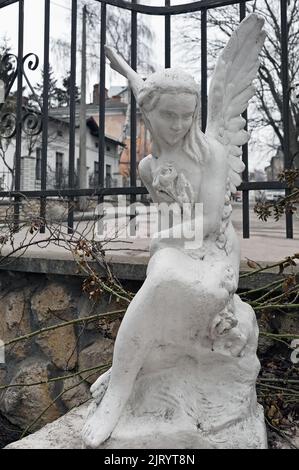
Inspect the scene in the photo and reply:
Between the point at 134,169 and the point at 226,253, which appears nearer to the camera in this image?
the point at 226,253

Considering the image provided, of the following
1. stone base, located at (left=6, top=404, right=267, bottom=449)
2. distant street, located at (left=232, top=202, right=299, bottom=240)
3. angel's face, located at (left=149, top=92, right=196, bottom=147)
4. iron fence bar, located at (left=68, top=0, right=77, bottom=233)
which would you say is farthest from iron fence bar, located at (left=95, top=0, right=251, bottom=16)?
stone base, located at (left=6, top=404, right=267, bottom=449)

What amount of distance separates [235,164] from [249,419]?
75cm

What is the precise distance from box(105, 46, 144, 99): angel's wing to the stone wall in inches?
40.2

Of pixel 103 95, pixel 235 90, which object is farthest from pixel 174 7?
pixel 235 90

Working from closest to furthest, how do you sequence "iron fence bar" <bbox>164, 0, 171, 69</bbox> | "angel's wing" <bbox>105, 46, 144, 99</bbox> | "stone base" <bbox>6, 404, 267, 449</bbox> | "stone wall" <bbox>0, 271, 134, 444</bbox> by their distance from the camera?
1. "stone base" <bbox>6, 404, 267, 449</bbox>
2. "angel's wing" <bbox>105, 46, 144, 99</bbox>
3. "stone wall" <bbox>0, 271, 134, 444</bbox>
4. "iron fence bar" <bbox>164, 0, 171, 69</bbox>

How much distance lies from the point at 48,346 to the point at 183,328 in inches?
43.9

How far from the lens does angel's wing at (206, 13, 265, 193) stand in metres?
1.27

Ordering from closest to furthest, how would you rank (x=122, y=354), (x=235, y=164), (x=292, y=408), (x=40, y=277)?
(x=122, y=354) → (x=235, y=164) → (x=292, y=408) → (x=40, y=277)

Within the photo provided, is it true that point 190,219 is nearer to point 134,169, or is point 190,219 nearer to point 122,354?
point 122,354

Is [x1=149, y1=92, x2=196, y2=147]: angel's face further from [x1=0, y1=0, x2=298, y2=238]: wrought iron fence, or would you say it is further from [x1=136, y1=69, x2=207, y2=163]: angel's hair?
[x1=0, y1=0, x2=298, y2=238]: wrought iron fence

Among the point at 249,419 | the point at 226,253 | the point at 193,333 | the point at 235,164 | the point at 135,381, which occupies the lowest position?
the point at 249,419

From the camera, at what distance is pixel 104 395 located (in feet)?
3.71

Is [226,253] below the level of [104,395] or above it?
above
